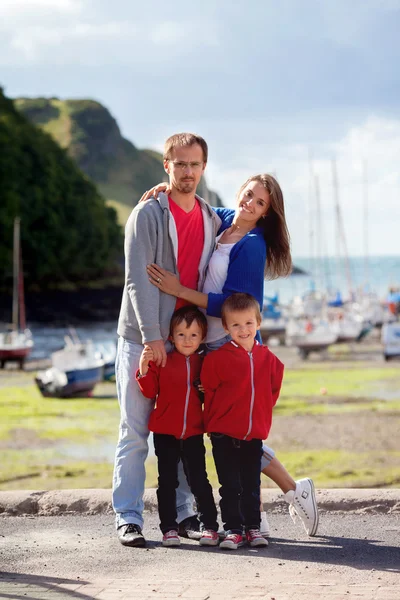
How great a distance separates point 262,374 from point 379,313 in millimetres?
47901

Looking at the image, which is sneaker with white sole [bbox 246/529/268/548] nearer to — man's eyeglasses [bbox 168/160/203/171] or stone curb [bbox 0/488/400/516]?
stone curb [bbox 0/488/400/516]

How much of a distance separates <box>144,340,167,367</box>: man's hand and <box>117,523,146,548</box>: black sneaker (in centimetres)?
90

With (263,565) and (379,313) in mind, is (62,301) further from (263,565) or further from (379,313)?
(263,565)

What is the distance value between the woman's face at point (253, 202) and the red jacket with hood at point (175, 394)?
2.64 ft

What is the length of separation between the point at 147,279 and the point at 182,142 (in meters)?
0.74

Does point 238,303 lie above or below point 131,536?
above

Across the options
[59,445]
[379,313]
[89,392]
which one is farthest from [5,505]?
[379,313]

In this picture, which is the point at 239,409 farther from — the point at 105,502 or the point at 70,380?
the point at 70,380

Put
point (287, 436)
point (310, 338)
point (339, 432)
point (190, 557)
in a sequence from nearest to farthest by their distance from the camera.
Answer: point (190, 557) → point (287, 436) → point (339, 432) → point (310, 338)

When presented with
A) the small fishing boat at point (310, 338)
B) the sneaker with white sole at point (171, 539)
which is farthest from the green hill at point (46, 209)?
the sneaker with white sole at point (171, 539)

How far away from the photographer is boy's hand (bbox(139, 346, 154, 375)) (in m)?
4.88

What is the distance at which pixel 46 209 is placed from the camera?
284 feet

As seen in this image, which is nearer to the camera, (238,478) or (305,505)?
(238,478)

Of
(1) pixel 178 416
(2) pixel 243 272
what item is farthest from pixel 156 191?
(1) pixel 178 416
